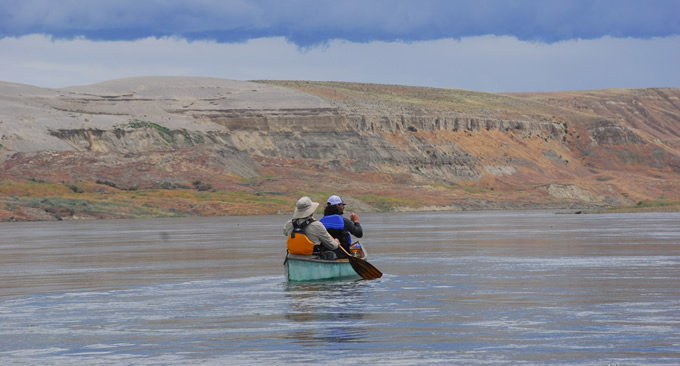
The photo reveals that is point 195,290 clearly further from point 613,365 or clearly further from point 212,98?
point 212,98

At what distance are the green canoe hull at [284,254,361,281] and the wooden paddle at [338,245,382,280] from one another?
18 centimetres

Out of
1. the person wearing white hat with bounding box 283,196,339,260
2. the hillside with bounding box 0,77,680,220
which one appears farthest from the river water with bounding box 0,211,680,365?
the hillside with bounding box 0,77,680,220

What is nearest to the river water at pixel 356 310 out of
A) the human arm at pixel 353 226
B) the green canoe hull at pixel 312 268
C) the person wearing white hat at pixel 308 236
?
the green canoe hull at pixel 312 268

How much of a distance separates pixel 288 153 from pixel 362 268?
373ft

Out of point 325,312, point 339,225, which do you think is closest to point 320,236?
point 339,225

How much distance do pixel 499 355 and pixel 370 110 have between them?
454 ft

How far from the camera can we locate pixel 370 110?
150 metres

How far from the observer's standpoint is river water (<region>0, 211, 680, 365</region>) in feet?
42.1

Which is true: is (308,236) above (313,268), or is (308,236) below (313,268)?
above

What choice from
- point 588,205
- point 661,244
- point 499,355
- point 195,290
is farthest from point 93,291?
point 588,205

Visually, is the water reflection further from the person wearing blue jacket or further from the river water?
the person wearing blue jacket

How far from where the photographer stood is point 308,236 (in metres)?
22.3

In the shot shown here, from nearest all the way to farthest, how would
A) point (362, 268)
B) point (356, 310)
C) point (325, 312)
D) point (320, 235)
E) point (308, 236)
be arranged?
point (325, 312), point (356, 310), point (320, 235), point (308, 236), point (362, 268)

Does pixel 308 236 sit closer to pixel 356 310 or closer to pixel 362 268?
pixel 362 268
